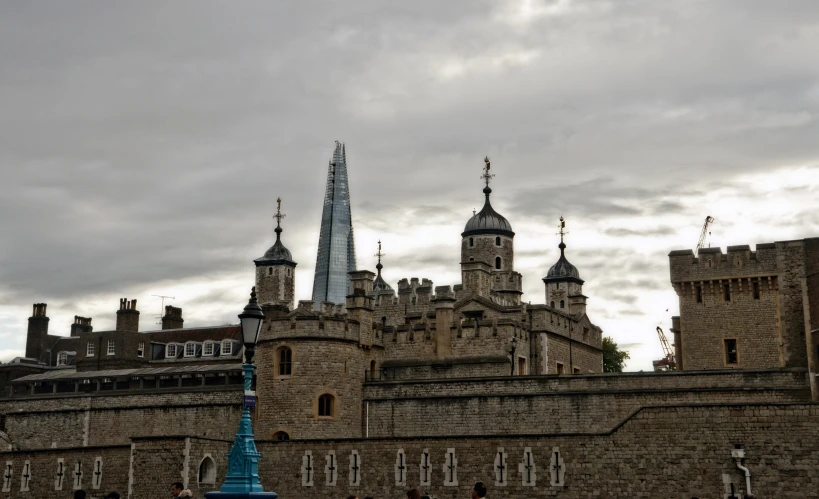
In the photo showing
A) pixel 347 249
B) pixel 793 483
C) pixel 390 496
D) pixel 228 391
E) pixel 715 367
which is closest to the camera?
pixel 793 483

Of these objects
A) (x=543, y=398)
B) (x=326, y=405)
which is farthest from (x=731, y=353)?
(x=326, y=405)

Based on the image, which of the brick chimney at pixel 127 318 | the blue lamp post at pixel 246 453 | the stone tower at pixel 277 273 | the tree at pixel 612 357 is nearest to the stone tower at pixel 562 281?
the tree at pixel 612 357

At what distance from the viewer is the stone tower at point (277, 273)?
102 metres

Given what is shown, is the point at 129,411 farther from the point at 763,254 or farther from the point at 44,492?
the point at 763,254

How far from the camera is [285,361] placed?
49.8 meters

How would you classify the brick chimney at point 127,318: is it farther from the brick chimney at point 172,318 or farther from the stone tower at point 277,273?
the stone tower at point 277,273

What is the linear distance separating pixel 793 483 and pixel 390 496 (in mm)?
13775

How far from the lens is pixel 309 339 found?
49500mm

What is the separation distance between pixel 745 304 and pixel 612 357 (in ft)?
158

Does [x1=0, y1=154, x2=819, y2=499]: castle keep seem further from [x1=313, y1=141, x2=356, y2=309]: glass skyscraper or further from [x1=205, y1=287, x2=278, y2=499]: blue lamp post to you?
[x1=313, y1=141, x2=356, y2=309]: glass skyscraper

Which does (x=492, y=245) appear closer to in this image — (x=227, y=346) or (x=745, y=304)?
(x=227, y=346)

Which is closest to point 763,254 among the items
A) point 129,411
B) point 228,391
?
point 228,391

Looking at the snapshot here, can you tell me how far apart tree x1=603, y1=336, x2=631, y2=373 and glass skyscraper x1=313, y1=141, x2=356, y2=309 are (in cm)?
5273

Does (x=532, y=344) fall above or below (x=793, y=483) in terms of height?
above
